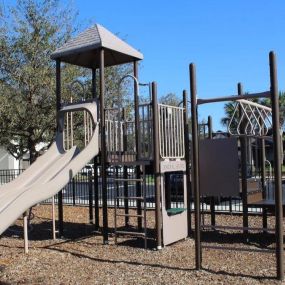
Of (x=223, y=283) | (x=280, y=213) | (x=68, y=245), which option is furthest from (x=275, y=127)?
(x=68, y=245)

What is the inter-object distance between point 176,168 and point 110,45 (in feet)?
9.65

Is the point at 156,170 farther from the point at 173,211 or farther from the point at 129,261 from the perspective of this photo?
→ the point at 129,261

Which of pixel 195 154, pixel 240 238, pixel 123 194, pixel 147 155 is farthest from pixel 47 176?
pixel 123 194

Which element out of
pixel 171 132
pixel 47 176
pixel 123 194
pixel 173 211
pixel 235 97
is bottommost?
pixel 123 194

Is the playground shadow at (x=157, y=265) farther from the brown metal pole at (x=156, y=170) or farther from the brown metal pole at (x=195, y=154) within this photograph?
the brown metal pole at (x=156, y=170)

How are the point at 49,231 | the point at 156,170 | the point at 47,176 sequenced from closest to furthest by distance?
the point at 156,170 → the point at 47,176 → the point at 49,231

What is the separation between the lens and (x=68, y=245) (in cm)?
962

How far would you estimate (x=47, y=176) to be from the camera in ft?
30.2

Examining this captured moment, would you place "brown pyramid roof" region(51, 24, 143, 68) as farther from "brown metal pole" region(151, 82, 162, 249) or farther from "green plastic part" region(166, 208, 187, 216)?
"green plastic part" region(166, 208, 187, 216)

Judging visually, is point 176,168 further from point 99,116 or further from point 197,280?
point 197,280

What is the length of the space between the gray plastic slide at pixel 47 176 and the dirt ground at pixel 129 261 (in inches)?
40.1

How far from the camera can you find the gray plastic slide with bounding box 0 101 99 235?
7.55m

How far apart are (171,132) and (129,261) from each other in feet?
9.37

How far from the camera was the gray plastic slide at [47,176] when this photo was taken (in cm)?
755
